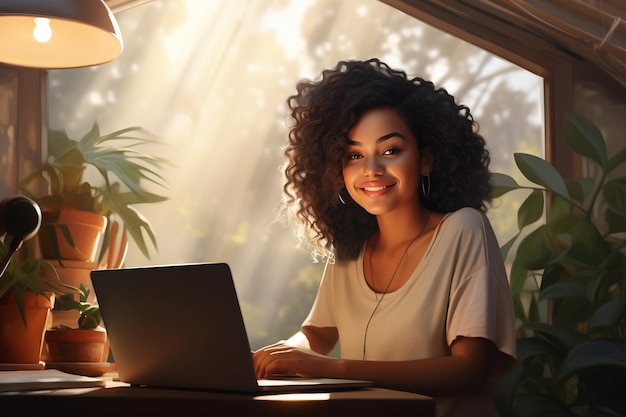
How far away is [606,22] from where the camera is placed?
7.80 feet

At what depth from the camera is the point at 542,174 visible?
8.12 ft

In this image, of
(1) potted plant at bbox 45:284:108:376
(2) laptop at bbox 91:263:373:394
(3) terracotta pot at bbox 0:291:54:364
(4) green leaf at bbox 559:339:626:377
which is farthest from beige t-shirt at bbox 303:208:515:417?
(4) green leaf at bbox 559:339:626:377

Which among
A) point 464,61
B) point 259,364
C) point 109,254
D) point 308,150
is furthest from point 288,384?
point 464,61

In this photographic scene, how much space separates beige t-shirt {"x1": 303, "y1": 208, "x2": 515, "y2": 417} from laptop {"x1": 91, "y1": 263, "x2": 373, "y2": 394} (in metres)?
0.45

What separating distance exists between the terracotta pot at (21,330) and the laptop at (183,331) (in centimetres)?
75

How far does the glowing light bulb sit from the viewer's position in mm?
1901

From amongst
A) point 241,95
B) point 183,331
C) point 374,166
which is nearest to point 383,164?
point 374,166

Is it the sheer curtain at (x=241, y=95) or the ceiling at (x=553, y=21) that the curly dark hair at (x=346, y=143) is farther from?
the sheer curtain at (x=241, y=95)

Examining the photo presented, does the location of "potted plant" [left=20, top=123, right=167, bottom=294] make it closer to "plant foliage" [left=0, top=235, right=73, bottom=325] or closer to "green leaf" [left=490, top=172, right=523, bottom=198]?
"plant foliage" [left=0, top=235, right=73, bottom=325]

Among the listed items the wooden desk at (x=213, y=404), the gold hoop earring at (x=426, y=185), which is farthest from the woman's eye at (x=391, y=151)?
the wooden desk at (x=213, y=404)

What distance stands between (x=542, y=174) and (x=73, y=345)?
4.77 feet

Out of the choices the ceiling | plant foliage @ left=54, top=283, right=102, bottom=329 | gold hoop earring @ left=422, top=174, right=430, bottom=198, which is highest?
the ceiling

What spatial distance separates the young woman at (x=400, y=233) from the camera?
1.43 meters

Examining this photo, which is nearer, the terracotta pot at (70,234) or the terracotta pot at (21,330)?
the terracotta pot at (21,330)
